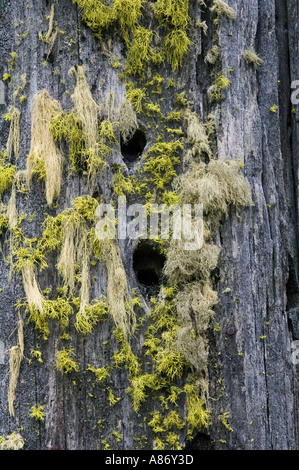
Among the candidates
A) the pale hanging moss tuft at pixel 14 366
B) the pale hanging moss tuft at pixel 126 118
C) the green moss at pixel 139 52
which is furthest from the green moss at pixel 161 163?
the pale hanging moss tuft at pixel 14 366

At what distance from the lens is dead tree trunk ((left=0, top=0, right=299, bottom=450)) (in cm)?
320

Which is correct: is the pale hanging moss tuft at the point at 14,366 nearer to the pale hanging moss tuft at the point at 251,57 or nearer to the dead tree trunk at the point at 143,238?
the dead tree trunk at the point at 143,238

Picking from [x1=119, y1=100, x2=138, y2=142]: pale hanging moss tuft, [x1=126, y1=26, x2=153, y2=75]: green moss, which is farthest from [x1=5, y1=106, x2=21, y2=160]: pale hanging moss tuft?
[x1=126, y1=26, x2=153, y2=75]: green moss

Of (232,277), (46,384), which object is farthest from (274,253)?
(46,384)

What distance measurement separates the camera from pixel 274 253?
11.4ft

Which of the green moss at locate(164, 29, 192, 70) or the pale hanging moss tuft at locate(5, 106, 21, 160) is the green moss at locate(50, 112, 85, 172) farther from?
the green moss at locate(164, 29, 192, 70)

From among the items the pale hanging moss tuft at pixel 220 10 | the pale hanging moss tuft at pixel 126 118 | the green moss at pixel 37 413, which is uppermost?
the pale hanging moss tuft at pixel 220 10

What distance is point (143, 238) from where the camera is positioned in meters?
3.41

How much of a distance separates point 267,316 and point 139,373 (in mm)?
871

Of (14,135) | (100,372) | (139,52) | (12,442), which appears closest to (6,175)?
(14,135)

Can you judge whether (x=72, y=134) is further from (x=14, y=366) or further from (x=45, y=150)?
(x=14, y=366)

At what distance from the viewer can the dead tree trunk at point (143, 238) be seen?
10.5 ft

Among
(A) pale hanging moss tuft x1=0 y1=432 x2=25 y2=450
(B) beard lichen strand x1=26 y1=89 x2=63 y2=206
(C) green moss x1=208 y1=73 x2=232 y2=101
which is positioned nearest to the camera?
(A) pale hanging moss tuft x1=0 y1=432 x2=25 y2=450

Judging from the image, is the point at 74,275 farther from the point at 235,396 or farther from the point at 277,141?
the point at 277,141
